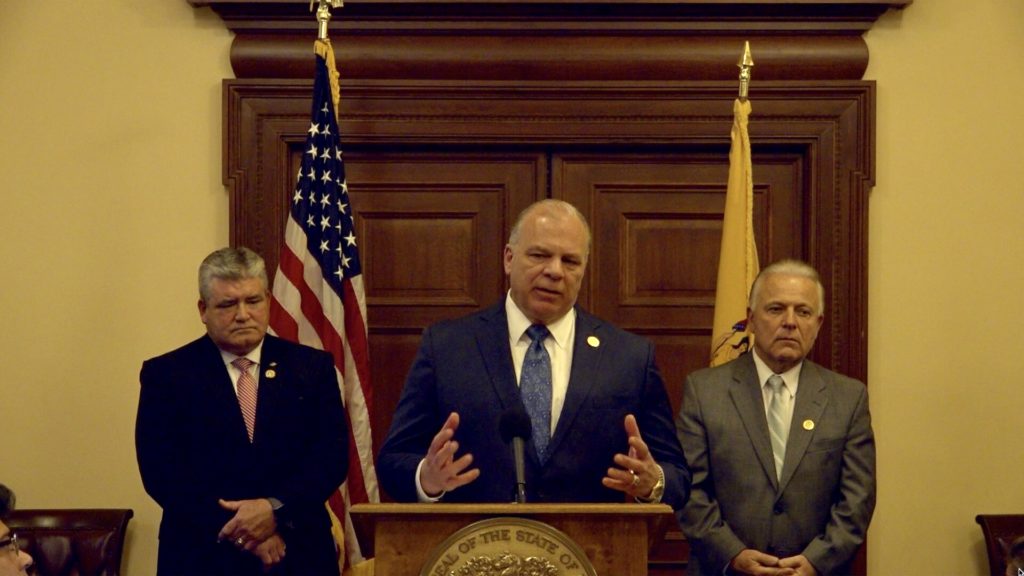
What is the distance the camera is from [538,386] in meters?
3.46

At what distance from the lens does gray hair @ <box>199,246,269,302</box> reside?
4.07 metres

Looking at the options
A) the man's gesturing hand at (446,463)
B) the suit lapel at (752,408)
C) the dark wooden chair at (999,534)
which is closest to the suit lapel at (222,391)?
the man's gesturing hand at (446,463)

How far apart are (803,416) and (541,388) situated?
3.51ft

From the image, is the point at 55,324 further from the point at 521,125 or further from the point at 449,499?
the point at 449,499

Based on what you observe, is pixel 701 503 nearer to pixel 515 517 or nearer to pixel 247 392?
pixel 247 392

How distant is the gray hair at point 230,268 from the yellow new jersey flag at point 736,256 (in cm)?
177

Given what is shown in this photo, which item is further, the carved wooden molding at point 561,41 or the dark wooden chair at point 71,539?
the carved wooden molding at point 561,41

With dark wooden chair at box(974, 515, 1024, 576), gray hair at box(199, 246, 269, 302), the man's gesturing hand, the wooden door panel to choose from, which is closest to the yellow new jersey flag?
the wooden door panel

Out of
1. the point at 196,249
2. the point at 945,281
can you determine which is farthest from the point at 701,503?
the point at 196,249

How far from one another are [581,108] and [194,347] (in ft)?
6.60

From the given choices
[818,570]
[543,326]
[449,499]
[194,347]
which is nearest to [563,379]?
[543,326]

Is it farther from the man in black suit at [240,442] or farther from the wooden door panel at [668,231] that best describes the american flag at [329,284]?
the wooden door panel at [668,231]

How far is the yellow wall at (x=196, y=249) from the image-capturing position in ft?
17.7

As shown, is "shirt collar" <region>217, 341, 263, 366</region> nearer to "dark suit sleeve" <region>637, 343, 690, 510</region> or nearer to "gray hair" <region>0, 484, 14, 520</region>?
A: "gray hair" <region>0, 484, 14, 520</region>
